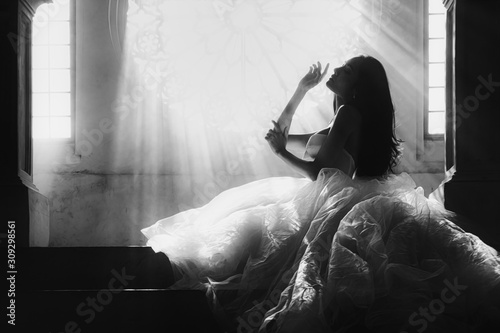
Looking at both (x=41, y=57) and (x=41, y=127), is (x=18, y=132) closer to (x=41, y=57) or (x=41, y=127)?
(x=41, y=127)

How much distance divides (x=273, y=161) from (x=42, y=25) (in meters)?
2.82

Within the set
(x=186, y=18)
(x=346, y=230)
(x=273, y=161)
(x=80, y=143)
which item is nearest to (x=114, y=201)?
(x=80, y=143)

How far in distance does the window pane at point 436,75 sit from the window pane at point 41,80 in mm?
4002

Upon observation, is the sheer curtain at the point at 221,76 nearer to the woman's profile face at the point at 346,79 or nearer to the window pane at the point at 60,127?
the window pane at the point at 60,127

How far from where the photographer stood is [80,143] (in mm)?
7277

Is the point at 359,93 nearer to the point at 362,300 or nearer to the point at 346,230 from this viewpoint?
the point at 346,230

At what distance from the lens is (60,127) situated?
295 inches

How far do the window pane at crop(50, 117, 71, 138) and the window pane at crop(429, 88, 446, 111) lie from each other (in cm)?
374

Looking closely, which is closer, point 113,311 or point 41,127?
point 113,311

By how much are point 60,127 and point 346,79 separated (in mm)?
4703

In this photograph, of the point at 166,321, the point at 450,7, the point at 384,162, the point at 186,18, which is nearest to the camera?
the point at 166,321

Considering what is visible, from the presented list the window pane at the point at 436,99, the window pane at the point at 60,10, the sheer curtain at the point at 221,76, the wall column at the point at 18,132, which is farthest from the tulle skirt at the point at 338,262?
the window pane at the point at 60,10

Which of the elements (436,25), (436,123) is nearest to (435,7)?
(436,25)

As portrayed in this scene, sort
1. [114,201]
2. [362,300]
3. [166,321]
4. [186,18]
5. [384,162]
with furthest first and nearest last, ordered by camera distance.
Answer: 1. [186,18]
2. [114,201]
3. [384,162]
4. [166,321]
5. [362,300]
